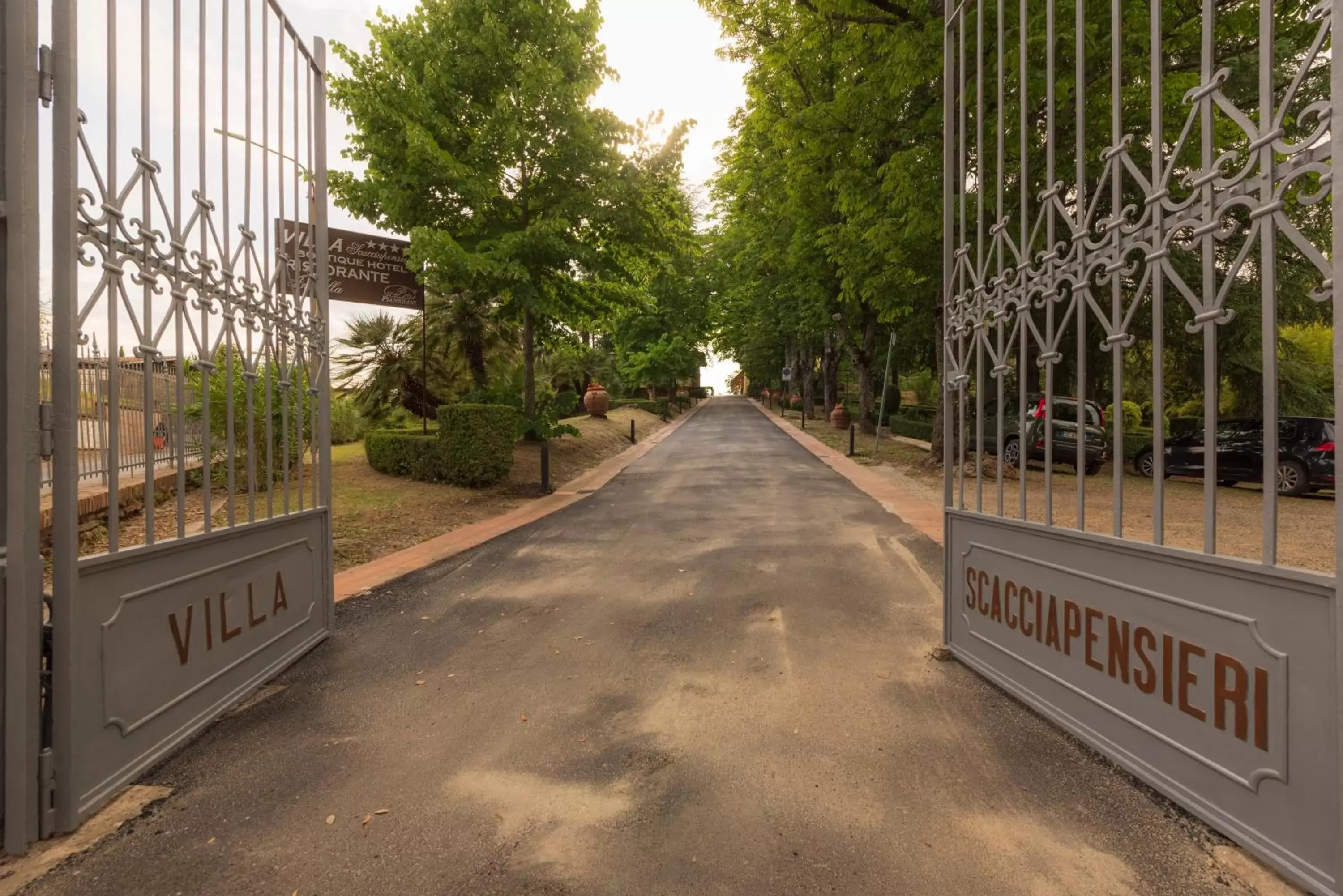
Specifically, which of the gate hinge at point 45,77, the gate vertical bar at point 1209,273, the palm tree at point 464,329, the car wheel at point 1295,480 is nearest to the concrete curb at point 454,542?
the gate hinge at point 45,77

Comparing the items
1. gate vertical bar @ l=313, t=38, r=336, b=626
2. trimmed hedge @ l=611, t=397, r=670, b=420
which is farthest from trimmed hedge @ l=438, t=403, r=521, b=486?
trimmed hedge @ l=611, t=397, r=670, b=420

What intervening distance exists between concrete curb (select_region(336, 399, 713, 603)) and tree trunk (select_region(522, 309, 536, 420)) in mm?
1816

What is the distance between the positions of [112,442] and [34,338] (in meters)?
0.49

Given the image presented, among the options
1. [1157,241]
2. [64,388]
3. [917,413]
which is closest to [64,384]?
[64,388]

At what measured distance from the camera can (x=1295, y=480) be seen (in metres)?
11.2

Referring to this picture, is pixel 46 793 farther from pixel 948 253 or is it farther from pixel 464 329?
pixel 464 329

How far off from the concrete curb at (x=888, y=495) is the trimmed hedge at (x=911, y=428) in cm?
415

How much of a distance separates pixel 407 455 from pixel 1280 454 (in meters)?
15.7

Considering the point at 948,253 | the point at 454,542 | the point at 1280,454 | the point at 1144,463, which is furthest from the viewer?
the point at 1144,463

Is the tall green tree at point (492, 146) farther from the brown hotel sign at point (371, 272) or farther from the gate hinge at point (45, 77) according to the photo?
the gate hinge at point (45, 77)

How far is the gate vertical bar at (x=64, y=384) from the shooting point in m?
2.30

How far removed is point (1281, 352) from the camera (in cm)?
1962

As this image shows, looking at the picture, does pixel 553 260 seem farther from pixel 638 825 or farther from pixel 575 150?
pixel 638 825

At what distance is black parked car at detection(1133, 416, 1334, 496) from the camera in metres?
10.9
